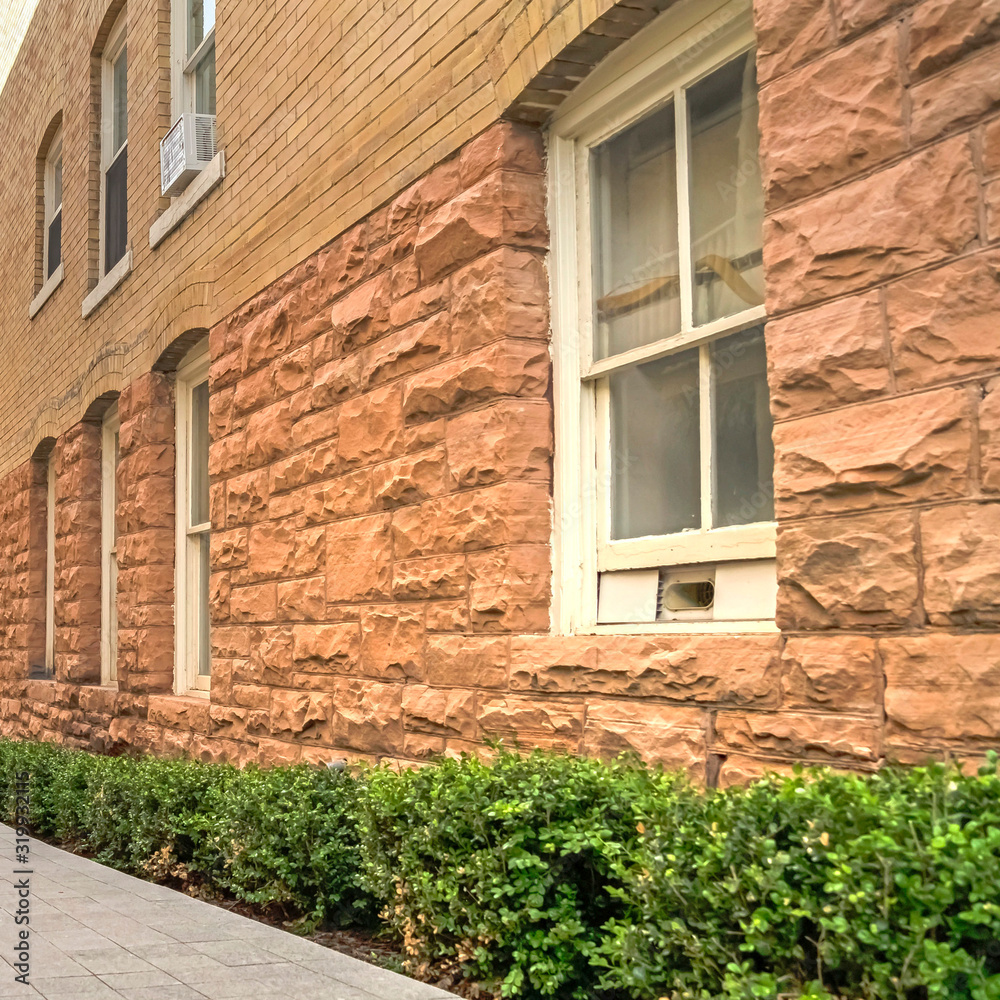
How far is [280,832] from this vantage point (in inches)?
214

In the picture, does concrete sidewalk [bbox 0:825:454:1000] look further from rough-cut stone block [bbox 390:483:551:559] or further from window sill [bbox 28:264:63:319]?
window sill [bbox 28:264:63:319]

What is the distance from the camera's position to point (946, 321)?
10.6 feet

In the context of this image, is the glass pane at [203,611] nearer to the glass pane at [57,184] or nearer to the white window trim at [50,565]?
the white window trim at [50,565]

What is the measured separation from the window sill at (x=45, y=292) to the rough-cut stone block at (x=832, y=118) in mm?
10208

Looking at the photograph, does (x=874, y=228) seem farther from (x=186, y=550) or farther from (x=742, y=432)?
(x=186, y=550)

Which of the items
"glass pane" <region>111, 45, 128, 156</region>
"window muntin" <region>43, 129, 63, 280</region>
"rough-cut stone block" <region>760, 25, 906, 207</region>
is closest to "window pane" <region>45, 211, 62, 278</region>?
"window muntin" <region>43, 129, 63, 280</region>

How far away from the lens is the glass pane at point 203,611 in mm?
8945

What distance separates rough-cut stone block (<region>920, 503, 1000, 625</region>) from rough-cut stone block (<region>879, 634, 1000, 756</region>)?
0.07 m

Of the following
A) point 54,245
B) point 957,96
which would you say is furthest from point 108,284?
point 957,96

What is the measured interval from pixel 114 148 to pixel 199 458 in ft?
13.1

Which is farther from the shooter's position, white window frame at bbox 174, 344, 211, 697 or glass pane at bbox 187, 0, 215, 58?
glass pane at bbox 187, 0, 215, 58

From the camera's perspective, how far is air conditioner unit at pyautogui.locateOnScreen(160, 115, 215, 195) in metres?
8.61

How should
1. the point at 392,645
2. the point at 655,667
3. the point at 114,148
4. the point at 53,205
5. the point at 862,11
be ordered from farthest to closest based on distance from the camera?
the point at 53,205, the point at 114,148, the point at 392,645, the point at 655,667, the point at 862,11

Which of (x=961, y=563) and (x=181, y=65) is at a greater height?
(x=181, y=65)
